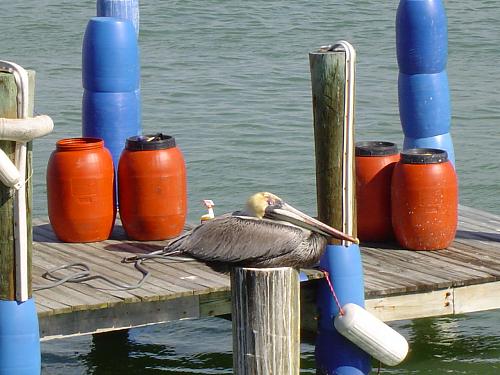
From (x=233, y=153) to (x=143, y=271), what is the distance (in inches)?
310

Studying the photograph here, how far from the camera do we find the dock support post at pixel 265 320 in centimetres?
620

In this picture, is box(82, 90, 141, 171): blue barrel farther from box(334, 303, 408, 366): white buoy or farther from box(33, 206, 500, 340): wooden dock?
box(334, 303, 408, 366): white buoy

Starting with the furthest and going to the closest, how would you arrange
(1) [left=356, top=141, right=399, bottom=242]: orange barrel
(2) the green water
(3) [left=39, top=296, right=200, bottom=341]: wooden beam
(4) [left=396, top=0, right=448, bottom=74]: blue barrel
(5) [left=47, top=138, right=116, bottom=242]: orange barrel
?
(2) the green water, (4) [left=396, top=0, right=448, bottom=74]: blue barrel, (1) [left=356, top=141, right=399, bottom=242]: orange barrel, (5) [left=47, top=138, right=116, bottom=242]: orange barrel, (3) [left=39, top=296, right=200, bottom=341]: wooden beam

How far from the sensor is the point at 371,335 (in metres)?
8.01

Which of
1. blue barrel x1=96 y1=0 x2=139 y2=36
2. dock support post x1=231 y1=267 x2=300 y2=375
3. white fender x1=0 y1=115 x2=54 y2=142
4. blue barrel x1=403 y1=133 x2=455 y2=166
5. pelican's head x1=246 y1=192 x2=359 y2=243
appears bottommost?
dock support post x1=231 y1=267 x2=300 y2=375

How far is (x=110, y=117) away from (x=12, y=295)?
3.36 metres

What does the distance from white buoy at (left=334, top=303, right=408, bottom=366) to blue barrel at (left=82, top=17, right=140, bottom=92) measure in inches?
122

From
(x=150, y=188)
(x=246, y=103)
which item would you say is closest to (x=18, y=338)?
(x=150, y=188)

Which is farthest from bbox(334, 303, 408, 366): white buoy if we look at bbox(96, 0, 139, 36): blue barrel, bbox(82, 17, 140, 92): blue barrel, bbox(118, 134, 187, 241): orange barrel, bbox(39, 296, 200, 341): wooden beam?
bbox(96, 0, 139, 36): blue barrel

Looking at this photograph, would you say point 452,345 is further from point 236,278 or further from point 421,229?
point 236,278

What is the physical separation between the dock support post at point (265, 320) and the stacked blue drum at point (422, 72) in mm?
4139

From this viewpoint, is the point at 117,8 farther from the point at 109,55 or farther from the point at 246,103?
the point at 246,103

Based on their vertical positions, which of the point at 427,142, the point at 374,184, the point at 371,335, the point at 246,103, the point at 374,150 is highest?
the point at 374,150

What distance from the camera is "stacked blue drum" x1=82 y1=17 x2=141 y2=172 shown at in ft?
33.6
